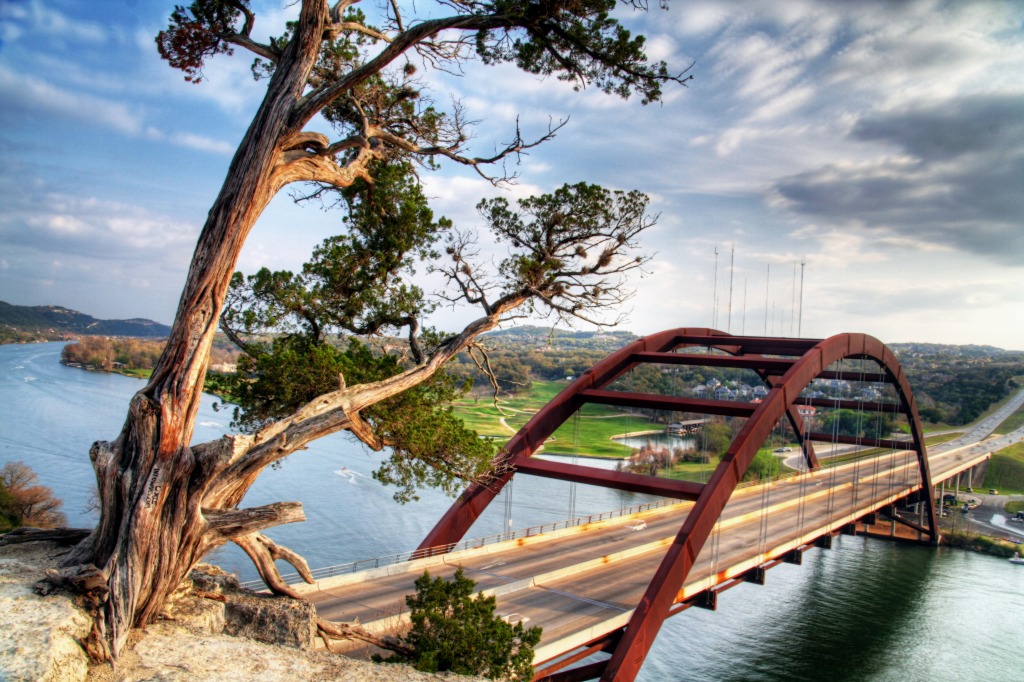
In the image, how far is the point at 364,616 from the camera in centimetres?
1302

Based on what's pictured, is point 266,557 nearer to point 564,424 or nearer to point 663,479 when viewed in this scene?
point 663,479

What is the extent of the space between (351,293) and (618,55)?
19.1ft

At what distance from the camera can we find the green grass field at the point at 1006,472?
61531 mm

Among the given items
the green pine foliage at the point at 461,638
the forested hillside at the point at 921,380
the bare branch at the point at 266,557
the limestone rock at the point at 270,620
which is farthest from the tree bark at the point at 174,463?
the forested hillside at the point at 921,380

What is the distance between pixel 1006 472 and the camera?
63.9 meters

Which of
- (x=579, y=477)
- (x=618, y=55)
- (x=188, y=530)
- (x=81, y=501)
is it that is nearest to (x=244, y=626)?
(x=188, y=530)

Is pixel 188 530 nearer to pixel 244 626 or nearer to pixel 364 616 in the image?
pixel 244 626

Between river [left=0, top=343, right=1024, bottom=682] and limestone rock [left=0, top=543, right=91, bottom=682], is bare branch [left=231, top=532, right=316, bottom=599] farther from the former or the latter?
river [left=0, top=343, right=1024, bottom=682]

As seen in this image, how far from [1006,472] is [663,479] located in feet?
202

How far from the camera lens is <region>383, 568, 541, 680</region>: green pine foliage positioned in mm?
9688

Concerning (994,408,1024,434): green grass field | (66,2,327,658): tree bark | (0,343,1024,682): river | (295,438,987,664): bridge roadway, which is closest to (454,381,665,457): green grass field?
(0,343,1024,682): river

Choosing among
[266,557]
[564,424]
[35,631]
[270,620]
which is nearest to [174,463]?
[35,631]

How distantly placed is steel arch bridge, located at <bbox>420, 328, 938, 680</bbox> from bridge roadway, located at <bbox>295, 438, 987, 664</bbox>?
58 centimetres

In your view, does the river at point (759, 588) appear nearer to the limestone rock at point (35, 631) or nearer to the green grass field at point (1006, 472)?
the limestone rock at point (35, 631)
